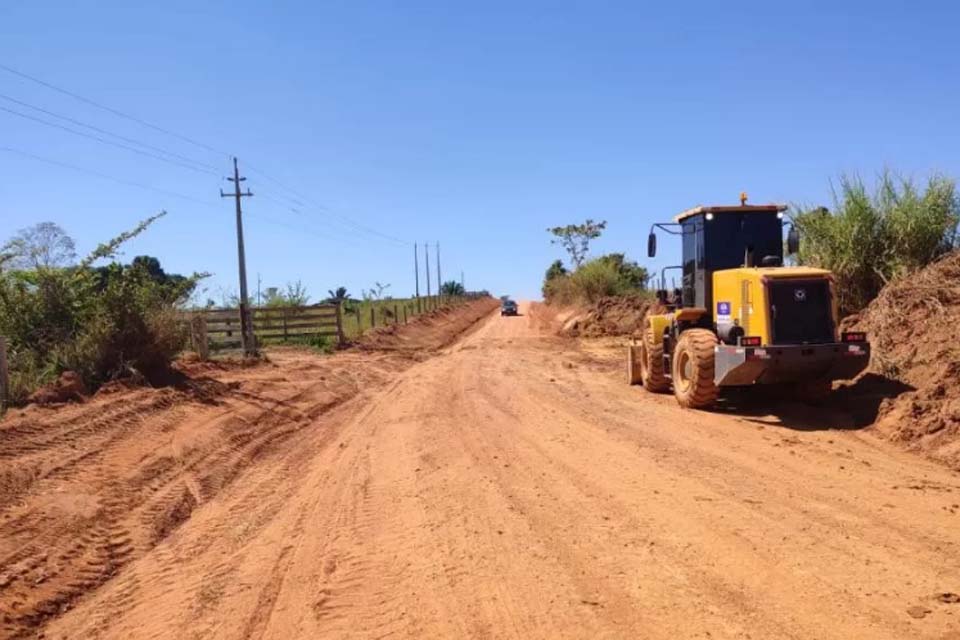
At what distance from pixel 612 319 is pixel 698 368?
24.5 m

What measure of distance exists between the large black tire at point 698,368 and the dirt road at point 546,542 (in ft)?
4.30

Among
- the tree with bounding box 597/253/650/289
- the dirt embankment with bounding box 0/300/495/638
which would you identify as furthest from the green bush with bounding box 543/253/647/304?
the dirt embankment with bounding box 0/300/495/638

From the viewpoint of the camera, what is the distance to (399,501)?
308 inches

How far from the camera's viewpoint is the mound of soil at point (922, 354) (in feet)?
31.3

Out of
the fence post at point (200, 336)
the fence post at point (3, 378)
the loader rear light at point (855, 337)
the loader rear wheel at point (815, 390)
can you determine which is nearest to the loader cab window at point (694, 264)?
the loader rear wheel at point (815, 390)

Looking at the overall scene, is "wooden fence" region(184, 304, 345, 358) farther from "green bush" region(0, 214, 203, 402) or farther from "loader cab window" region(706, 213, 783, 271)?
"loader cab window" region(706, 213, 783, 271)

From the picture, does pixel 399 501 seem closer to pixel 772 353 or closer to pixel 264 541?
pixel 264 541

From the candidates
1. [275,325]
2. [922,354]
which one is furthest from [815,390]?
[275,325]

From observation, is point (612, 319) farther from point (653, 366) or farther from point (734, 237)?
point (734, 237)

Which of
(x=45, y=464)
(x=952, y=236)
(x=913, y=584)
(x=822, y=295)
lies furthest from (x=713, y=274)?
(x=45, y=464)

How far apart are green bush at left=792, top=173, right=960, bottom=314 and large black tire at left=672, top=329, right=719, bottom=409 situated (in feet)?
15.9

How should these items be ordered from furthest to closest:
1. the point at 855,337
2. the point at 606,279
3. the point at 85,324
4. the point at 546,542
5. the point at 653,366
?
the point at 606,279
the point at 653,366
the point at 85,324
the point at 855,337
the point at 546,542

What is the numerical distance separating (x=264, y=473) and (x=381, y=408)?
4.93 metres

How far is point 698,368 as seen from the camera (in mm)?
12461
